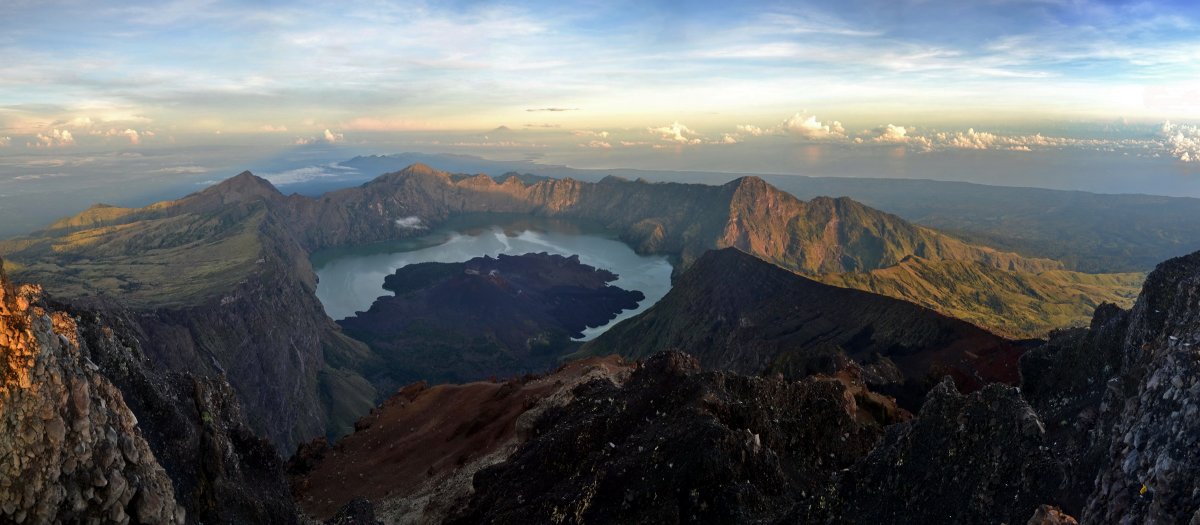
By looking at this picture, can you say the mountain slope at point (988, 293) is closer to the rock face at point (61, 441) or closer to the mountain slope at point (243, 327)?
the mountain slope at point (243, 327)

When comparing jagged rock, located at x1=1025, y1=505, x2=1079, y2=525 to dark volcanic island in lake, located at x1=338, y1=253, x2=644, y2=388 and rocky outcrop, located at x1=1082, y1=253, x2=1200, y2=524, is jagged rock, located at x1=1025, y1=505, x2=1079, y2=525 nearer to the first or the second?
rocky outcrop, located at x1=1082, y1=253, x2=1200, y2=524

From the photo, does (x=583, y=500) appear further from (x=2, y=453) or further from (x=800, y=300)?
(x=800, y=300)

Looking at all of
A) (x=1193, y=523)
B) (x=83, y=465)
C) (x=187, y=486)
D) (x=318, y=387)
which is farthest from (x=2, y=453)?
(x=318, y=387)

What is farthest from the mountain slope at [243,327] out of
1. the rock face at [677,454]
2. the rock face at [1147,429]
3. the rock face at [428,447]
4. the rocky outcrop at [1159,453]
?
the rocky outcrop at [1159,453]

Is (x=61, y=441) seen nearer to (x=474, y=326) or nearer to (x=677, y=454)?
(x=677, y=454)

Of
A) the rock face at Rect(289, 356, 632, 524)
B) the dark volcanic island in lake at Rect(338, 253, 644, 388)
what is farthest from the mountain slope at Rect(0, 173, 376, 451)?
the rock face at Rect(289, 356, 632, 524)
